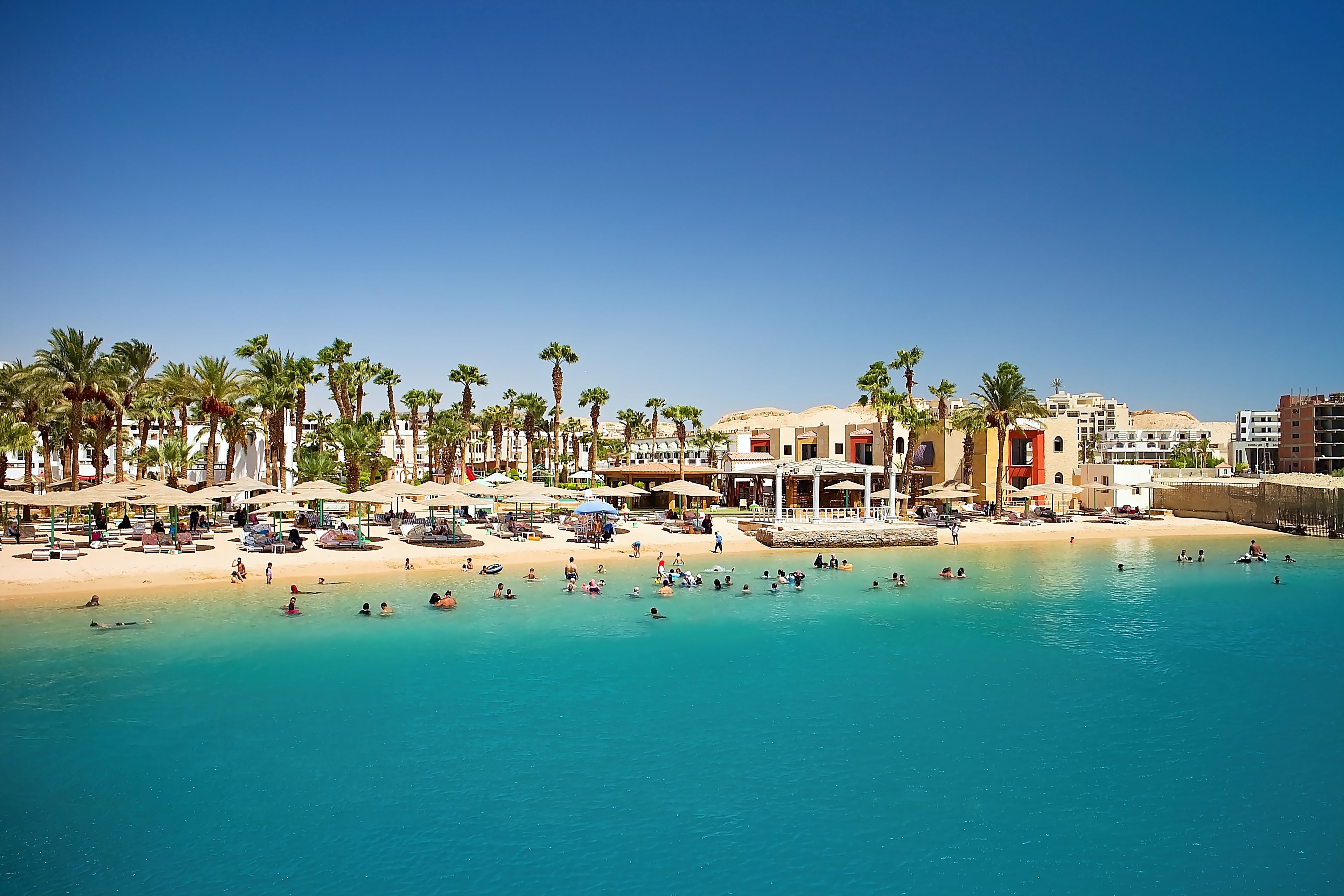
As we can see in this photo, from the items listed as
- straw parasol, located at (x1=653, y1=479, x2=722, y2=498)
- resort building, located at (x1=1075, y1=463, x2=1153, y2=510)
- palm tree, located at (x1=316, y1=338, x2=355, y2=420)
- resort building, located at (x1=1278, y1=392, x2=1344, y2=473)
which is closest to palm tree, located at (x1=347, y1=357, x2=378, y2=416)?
palm tree, located at (x1=316, y1=338, x2=355, y2=420)

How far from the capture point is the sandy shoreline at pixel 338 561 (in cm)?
2947

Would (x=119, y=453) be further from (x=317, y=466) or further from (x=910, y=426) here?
(x=910, y=426)

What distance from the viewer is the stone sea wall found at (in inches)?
1746

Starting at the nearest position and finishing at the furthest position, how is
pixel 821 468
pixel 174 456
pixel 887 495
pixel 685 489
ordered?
pixel 821 468
pixel 174 456
pixel 685 489
pixel 887 495

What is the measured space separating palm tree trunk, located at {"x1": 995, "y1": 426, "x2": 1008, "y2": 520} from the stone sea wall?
14521 millimetres

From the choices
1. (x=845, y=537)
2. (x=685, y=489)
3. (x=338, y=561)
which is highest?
(x=685, y=489)

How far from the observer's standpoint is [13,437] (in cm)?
4534

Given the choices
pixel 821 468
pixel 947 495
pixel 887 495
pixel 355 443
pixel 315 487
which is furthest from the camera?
pixel 887 495

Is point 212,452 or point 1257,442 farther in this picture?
point 1257,442

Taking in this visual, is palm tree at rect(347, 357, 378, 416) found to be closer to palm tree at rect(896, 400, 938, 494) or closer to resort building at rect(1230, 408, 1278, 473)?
palm tree at rect(896, 400, 938, 494)

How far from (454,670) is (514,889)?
9.88 m

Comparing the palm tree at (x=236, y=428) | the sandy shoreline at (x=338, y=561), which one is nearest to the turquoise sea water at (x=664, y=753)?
the sandy shoreline at (x=338, y=561)

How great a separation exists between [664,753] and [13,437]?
47.0 m

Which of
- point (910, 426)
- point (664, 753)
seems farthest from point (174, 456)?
point (910, 426)
